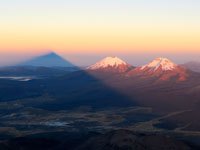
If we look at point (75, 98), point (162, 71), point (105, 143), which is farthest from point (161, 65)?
point (105, 143)

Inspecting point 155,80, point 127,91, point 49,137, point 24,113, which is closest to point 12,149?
point 49,137

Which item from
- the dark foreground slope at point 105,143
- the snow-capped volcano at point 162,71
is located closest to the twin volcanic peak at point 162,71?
the snow-capped volcano at point 162,71

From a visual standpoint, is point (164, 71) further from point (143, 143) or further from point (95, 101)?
point (143, 143)

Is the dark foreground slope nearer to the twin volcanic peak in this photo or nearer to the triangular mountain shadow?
the triangular mountain shadow

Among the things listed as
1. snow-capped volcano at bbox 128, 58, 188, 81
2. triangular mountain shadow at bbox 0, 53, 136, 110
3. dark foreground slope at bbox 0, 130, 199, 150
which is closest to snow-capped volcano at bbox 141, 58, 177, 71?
snow-capped volcano at bbox 128, 58, 188, 81

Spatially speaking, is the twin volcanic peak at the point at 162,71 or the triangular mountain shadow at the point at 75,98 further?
the twin volcanic peak at the point at 162,71

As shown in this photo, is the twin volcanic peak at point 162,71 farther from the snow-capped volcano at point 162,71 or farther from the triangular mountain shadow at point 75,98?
the triangular mountain shadow at point 75,98

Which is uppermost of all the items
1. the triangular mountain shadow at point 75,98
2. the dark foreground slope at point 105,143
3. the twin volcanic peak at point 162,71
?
the twin volcanic peak at point 162,71
